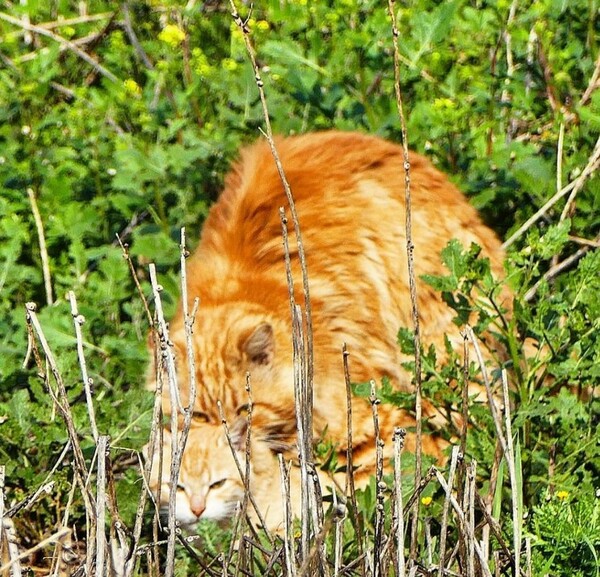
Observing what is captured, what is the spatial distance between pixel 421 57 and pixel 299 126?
59cm

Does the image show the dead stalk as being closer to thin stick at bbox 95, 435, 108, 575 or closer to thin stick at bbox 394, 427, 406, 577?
thin stick at bbox 95, 435, 108, 575

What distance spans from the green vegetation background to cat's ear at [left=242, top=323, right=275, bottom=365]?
1.19 ft

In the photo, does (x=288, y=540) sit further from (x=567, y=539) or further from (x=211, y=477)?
(x=211, y=477)

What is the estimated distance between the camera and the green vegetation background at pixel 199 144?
4039 millimetres

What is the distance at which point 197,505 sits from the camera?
3426 millimetres

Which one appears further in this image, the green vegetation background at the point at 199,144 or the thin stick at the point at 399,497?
the green vegetation background at the point at 199,144

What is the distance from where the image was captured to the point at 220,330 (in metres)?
3.72

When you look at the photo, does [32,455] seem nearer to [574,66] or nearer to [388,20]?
[388,20]

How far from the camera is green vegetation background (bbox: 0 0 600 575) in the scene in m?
4.04

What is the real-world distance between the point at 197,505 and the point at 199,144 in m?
1.80

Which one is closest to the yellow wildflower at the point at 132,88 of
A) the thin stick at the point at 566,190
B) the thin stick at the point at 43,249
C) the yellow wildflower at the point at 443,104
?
the thin stick at the point at 43,249

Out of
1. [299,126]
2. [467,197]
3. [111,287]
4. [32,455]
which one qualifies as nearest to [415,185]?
[467,197]

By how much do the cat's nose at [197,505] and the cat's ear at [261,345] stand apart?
0.49m

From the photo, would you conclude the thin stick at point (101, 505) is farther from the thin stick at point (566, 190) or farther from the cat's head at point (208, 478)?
the thin stick at point (566, 190)
